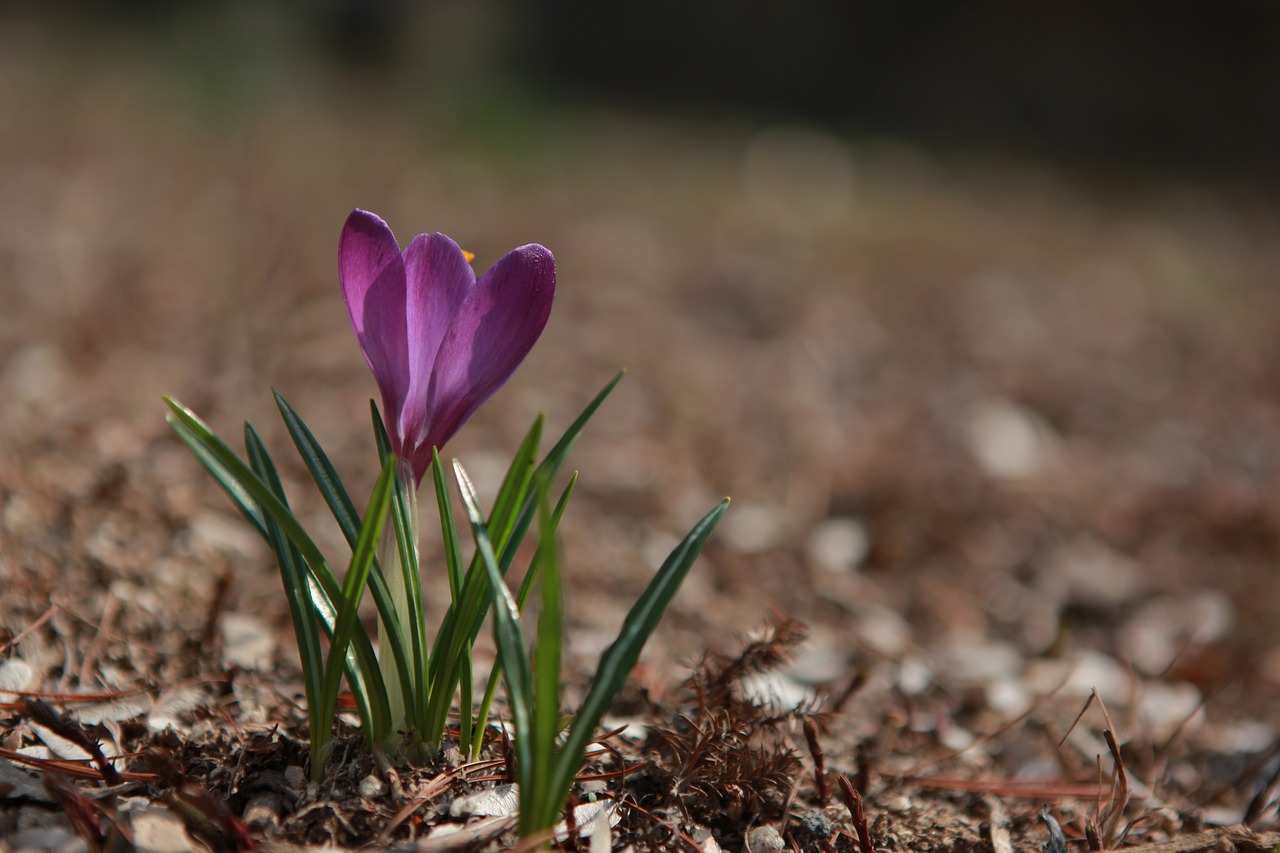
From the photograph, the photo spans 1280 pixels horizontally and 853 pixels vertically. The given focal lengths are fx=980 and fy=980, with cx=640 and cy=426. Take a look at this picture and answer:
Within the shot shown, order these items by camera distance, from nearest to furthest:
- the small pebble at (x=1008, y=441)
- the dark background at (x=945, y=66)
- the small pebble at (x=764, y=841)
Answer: the small pebble at (x=764, y=841), the small pebble at (x=1008, y=441), the dark background at (x=945, y=66)

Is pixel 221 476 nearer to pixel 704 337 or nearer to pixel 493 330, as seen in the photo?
pixel 493 330

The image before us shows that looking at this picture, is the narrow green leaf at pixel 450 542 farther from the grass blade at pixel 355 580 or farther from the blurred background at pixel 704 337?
the blurred background at pixel 704 337

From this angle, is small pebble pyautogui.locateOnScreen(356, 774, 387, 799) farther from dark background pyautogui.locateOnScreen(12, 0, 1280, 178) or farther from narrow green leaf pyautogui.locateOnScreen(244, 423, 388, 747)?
dark background pyautogui.locateOnScreen(12, 0, 1280, 178)

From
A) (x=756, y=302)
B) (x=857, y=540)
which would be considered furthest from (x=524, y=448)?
(x=756, y=302)

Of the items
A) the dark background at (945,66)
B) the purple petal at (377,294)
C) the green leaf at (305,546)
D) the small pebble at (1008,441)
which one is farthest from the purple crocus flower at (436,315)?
the dark background at (945,66)

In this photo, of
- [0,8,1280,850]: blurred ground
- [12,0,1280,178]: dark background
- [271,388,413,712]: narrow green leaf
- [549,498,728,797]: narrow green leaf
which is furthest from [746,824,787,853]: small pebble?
[12,0,1280,178]: dark background

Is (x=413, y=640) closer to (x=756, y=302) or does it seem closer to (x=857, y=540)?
(x=857, y=540)
